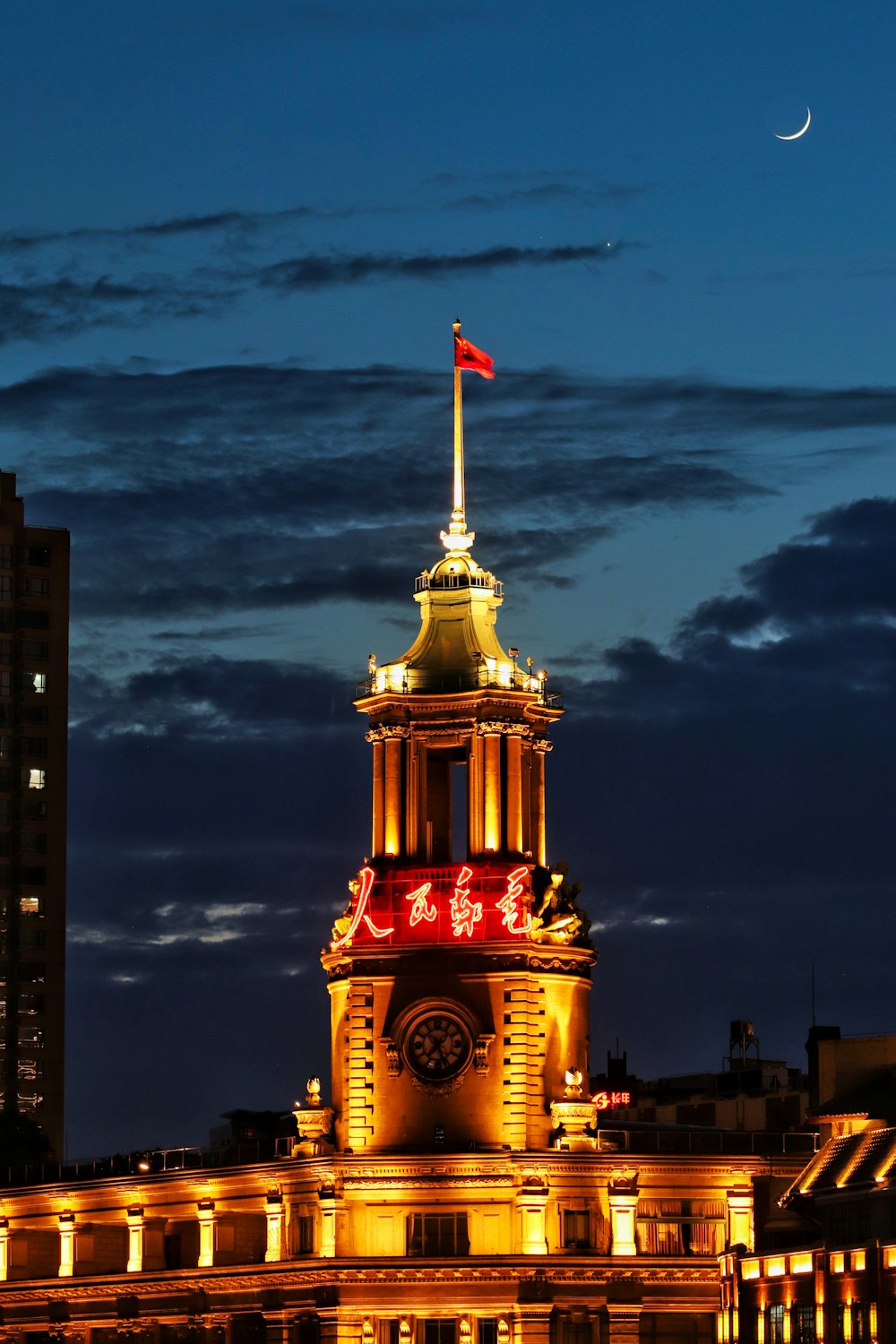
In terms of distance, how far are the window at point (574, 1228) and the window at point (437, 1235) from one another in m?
4.80

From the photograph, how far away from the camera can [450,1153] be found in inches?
6506

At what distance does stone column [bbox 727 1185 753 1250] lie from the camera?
163 m

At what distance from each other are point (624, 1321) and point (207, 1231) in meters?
24.2

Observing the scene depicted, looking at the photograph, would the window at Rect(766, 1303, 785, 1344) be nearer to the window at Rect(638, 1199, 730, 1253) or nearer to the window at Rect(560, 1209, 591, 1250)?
the window at Rect(638, 1199, 730, 1253)

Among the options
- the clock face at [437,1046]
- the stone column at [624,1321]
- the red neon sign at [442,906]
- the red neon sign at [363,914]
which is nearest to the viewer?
the stone column at [624,1321]

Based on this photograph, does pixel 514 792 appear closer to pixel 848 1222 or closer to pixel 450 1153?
pixel 450 1153

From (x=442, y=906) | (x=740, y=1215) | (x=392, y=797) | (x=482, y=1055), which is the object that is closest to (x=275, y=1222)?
(x=482, y=1055)

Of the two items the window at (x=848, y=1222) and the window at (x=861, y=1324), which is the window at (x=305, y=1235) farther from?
the window at (x=861, y=1324)

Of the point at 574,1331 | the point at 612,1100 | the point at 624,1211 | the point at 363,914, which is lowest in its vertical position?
the point at 574,1331

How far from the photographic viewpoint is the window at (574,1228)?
164 meters

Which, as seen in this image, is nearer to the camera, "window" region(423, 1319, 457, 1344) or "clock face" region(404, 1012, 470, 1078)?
"window" region(423, 1319, 457, 1344)

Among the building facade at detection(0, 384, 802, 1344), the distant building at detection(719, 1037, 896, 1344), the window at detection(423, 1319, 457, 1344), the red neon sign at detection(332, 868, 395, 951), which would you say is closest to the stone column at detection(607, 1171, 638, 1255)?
the building facade at detection(0, 384, 802, 1344)

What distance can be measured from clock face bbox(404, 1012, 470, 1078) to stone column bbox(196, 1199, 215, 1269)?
Result: 1484cm

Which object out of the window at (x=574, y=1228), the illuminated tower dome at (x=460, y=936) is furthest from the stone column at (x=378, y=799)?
the window at (x=574, y=1228)
